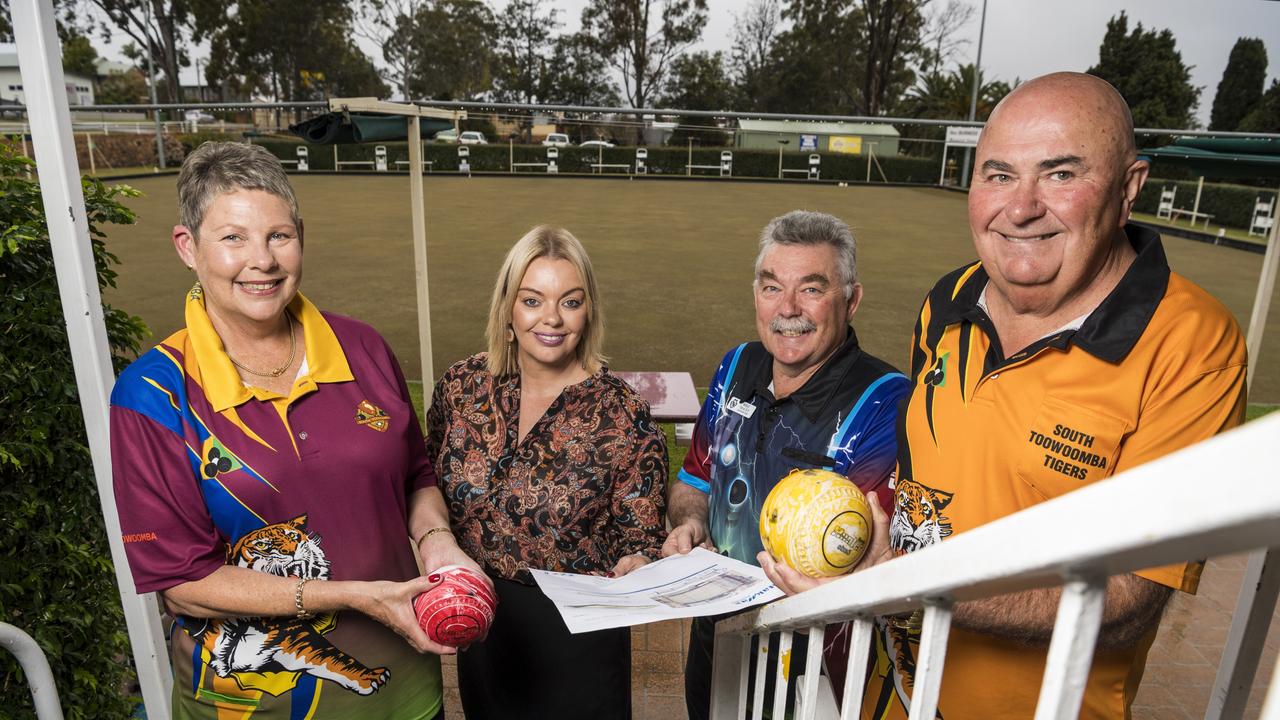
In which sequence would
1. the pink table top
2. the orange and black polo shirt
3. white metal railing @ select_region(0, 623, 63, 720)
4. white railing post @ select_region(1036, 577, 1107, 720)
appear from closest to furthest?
white railing post @ select_region(1036, 577, 1107, 720)
the orange and black polo shirt
white metal railing @ select_region(0, 623, 63, 720)
the pink table top

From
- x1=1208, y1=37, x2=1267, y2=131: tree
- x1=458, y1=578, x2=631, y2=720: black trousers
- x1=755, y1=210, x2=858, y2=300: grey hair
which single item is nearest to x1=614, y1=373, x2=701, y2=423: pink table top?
x1=755, y1=210, x2=858, y2=300: grey hair

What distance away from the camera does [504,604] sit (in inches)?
94.3

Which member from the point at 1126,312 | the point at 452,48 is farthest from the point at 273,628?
the point at 452,48

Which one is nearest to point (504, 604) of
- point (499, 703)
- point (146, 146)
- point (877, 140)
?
point (499, 703)

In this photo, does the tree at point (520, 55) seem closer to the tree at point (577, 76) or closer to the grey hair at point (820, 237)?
the tree at point (577, 76)

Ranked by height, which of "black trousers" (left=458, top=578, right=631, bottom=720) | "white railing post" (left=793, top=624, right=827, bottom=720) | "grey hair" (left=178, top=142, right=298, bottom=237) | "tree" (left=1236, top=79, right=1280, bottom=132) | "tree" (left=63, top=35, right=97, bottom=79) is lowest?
"black trousers" (left=458, top=578, right=631, bottom=720)

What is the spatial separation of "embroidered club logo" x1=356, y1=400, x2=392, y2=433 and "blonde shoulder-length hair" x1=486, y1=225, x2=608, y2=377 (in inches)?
20.5

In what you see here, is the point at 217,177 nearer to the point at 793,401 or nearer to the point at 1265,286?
the point at 793,401

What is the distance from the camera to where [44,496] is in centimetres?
276

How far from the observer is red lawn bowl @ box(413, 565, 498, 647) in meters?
1.75

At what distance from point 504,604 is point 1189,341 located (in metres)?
1.96

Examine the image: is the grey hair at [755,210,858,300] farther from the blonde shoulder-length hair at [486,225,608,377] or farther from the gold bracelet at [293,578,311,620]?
the gold bracelet at [293,578,311,620]

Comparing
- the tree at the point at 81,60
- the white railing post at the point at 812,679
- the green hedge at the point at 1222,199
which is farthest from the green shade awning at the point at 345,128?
the tree at the point at 81,60

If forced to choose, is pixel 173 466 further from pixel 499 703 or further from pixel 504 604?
pixel 499 703
